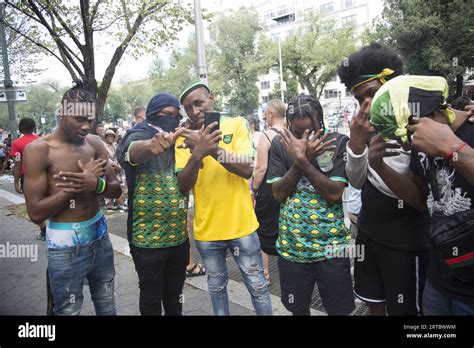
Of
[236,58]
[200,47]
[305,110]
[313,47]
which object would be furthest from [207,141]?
[236,58]

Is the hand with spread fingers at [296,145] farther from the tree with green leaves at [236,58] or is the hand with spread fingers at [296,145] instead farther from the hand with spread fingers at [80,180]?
the tree with green leaves at [236,58]

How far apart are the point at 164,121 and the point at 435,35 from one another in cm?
1233

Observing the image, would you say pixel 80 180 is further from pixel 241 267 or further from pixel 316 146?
pixel 316 146

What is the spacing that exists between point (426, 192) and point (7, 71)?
8.27 metres

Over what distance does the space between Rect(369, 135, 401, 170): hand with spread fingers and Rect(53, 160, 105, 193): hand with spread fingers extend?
65.4 inches

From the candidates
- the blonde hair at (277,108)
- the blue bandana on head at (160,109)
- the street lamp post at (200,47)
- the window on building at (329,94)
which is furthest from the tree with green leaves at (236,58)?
the blue bandana on head at (160,109)

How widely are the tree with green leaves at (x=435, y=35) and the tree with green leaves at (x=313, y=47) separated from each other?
60.6 ft

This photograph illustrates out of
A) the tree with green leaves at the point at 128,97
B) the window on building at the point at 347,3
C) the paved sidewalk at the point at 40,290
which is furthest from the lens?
the tree with green leaves at the point at 128,97

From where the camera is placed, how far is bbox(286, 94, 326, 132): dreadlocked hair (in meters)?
2.09

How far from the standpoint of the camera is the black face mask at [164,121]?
2.39 m
